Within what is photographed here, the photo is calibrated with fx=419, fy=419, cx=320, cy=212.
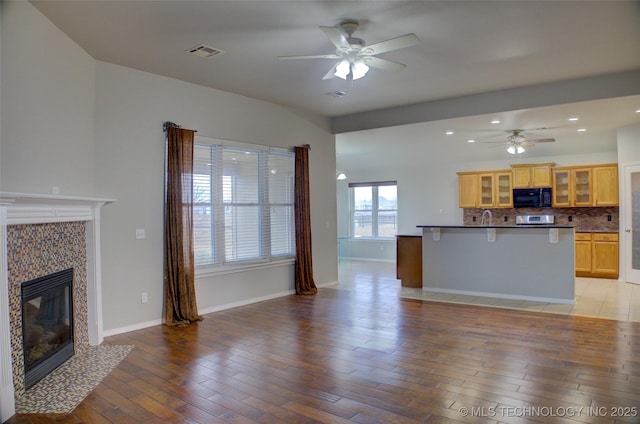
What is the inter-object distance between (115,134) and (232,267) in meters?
2.24

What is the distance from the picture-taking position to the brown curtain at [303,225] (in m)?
6.57

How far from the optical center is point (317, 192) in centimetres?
708

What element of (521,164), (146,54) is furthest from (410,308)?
(521,164)

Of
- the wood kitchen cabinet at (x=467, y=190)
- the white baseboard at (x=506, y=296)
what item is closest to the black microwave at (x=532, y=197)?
the wood kitchen cabinet at (x=467, y=190)

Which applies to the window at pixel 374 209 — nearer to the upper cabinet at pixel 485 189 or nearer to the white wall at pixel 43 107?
the upper cabinet at pixel 485 189

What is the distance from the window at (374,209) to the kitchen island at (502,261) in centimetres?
392

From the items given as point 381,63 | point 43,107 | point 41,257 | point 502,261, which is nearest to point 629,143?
point 502,261

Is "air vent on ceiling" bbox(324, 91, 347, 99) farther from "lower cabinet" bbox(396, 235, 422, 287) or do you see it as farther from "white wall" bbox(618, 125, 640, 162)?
"white wall" bbox(618, 125, 640, 162)

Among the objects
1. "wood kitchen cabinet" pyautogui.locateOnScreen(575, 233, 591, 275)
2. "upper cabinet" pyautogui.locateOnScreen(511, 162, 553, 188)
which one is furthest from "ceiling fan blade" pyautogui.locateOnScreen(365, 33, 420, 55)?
"wood kitchen cabinet" pyautogui.locateOnScreen(575, 233, 591, 275)

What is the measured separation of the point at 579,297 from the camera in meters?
6.12

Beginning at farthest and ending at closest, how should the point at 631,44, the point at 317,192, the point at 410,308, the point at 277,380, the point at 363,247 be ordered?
1. the point at 363,247
2. the point at 317,192
3. the point at 410,308
4. the point at 631,44
5. the point at 277,380

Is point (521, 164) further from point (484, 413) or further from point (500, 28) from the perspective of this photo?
point (484, 413)

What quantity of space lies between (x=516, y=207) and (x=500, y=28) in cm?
578

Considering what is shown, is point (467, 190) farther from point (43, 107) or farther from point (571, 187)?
point (43, 107)
